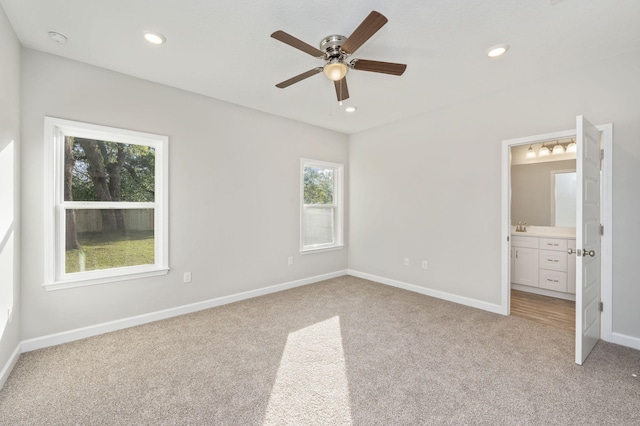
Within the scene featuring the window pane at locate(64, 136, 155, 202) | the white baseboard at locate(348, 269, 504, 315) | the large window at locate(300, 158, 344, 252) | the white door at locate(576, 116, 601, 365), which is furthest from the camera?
the large window at locate(300, 158, 344, 252)

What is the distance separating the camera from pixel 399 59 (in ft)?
8.46

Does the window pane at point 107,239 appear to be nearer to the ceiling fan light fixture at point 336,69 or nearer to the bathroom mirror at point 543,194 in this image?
the ceiling fan light fixture at point 336,69

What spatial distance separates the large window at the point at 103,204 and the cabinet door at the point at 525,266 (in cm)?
500

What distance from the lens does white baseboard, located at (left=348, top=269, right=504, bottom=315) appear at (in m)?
3.38

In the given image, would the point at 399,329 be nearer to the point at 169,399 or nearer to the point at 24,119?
the point at 169,399

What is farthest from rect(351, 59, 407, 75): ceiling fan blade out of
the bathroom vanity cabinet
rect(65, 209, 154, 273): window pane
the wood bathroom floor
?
the bathroom vanity cabinet

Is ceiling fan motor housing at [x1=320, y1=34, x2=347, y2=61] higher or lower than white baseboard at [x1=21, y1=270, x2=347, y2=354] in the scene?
higher

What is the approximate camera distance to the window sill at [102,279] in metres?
2.56

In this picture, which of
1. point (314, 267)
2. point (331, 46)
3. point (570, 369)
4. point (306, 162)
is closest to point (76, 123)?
point (331, 46)

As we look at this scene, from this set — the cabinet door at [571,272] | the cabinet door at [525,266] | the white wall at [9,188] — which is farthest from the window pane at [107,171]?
the cabinet door at [571,272]

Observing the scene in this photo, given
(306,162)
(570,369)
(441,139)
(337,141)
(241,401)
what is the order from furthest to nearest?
(337,141) < (306,162) < (441,139) < (570,369) < (241,401)

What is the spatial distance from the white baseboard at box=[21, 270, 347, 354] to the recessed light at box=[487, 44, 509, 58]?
3.73 m

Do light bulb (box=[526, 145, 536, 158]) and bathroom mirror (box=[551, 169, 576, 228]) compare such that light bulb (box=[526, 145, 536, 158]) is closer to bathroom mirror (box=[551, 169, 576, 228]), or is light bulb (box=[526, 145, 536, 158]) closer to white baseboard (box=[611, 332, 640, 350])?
bathroom mirror (box=[551, 169, 576, 228])

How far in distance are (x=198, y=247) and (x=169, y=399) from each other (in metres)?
1.86
